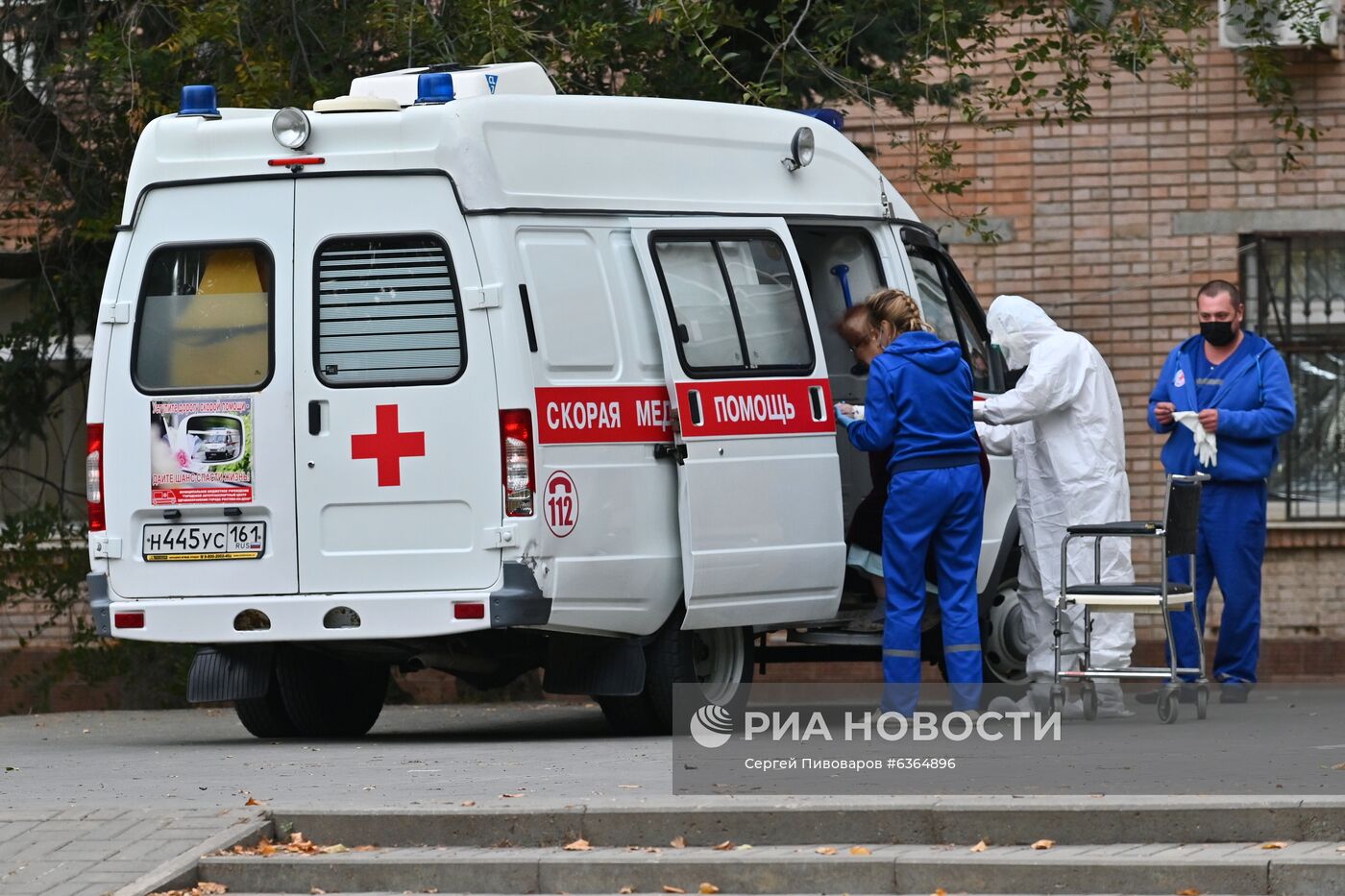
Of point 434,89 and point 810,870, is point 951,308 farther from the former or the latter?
point 810,870

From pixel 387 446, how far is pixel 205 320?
36.6 inches

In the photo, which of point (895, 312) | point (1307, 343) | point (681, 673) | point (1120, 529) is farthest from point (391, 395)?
point (1307, 343)

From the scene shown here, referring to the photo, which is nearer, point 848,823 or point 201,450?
point 848,823

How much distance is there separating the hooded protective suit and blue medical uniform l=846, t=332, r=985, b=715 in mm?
445

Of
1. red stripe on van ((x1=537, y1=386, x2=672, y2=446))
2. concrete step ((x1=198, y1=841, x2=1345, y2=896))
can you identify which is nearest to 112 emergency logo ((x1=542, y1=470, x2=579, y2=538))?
red stripe on van ((x1=537, y1=386, x2=672, y2=446))

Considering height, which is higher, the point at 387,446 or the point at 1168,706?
the point at 387,446

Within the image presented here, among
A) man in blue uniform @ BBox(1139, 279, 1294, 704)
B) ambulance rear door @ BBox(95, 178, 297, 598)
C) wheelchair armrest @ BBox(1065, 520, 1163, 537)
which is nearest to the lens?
ambulance rear door @ BBox(95, 178, 297, 598)

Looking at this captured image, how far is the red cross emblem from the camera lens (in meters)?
8.82

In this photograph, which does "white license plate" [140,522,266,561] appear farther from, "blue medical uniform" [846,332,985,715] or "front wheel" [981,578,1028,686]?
"front wheel" [981,578,1028,686]

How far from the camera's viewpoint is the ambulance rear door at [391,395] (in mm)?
8758

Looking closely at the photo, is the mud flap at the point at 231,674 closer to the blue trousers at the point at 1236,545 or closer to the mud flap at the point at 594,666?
the mud flap at the point at 594,666

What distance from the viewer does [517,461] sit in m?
8.70

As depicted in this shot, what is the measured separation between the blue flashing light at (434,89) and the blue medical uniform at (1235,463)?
11.5ft

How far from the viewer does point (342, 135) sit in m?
8.99
